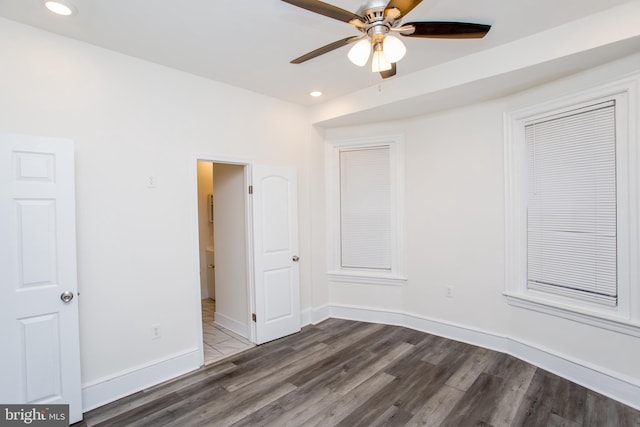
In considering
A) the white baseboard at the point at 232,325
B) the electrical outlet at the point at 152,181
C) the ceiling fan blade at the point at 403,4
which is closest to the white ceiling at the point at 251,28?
the ceiling fan blade at the point at 403,4

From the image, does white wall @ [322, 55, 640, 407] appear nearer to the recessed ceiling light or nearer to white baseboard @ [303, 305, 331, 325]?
white baseboard @ [303, 305, 331, 325]

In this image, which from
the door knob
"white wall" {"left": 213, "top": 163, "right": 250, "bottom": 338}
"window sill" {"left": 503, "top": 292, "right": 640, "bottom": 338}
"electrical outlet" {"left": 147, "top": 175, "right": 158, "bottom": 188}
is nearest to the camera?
the door knob

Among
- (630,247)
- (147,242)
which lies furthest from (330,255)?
(630,247)

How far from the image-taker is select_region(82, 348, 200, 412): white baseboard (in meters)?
2.41

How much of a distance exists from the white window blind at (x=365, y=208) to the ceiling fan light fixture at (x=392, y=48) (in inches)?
89.8

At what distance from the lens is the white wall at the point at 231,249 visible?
3.69 metres

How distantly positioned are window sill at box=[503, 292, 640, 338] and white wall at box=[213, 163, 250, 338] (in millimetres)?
2882

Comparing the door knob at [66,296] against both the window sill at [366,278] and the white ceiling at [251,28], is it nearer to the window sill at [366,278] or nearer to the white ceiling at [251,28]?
the white ceiling at [251,28]

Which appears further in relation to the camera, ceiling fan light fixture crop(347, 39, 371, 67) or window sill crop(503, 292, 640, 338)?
window sill crop(503, 292, 640, 338)

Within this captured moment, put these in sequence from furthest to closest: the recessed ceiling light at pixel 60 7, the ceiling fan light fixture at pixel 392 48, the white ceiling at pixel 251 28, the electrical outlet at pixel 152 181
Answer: the electrical outlet at pixel 152 181, the white ceiling at pixel 251 28, the recessed ceiling light at pixel 60 7, the ceiling fan light fixture at pixel 392 48

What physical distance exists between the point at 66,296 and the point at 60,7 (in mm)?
1925

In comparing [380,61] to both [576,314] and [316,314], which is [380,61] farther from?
[316,314]

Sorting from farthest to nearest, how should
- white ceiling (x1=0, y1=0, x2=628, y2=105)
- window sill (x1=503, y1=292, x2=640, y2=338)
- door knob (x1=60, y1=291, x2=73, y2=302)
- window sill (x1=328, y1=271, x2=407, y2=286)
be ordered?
window sill (x1=328, y1=271, x2=407, y2=286) < window sill (x1=503, y1=292, x2=640, y2=338) < door knob (x1=60, y1=291, x2=73, y2=302) < white ceiling (x1=0, y1=0, x2=628, y2=105)

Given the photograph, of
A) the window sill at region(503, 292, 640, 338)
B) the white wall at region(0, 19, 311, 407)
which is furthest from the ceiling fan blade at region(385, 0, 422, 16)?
the window sill at region(503, 292, 640, 338)
